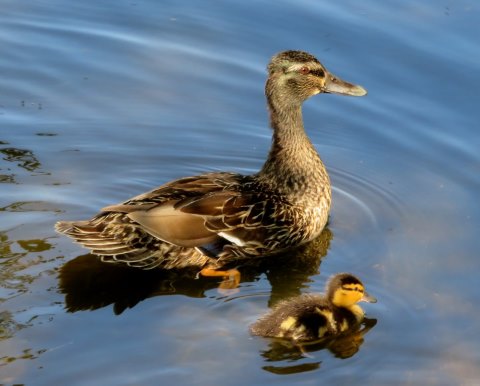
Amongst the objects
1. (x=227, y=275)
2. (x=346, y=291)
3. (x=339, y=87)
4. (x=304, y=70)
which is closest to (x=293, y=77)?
(x=304, y=70)

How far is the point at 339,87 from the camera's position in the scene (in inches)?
301

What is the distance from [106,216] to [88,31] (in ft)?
9.93

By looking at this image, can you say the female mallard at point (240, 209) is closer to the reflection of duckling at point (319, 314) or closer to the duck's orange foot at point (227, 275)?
the duck's orange foot at point (227, 275)

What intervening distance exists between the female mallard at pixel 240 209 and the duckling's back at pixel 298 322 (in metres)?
0.76

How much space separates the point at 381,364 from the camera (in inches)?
229

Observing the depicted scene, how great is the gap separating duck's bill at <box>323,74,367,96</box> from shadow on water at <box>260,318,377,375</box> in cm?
196

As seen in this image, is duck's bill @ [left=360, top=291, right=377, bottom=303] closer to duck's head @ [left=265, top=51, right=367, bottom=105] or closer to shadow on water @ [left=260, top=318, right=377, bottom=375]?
shadow on water @ [left=260, top=318, right=377, bottom=375]

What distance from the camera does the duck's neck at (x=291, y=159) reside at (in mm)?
7285

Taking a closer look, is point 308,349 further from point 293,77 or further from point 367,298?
point 293,77

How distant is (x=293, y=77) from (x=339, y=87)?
1.26ft

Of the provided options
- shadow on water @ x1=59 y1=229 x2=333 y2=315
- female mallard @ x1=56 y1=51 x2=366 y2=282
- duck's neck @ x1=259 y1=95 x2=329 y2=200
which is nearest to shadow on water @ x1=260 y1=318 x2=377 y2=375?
shadow on water @ x1=59 y1=229 x2=333 y2=315

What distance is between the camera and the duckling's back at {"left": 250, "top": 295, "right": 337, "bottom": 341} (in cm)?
597

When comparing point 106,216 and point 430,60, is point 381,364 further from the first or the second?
point 430,60

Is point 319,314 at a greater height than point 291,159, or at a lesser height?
lesser
